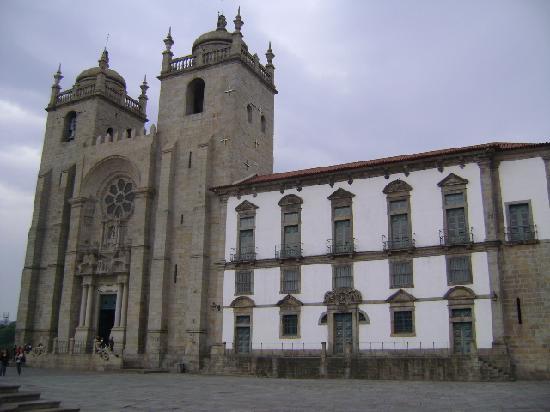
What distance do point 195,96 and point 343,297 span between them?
A: 2008cm

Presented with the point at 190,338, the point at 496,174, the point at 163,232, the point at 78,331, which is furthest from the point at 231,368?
the point at 496,174

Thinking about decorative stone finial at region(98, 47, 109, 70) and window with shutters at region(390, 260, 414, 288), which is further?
decorative stone finial at region(98, 47, 109, 70)

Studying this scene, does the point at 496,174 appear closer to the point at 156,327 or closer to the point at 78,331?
the point at 156,327

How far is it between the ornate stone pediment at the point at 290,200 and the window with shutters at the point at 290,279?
12.5 feet

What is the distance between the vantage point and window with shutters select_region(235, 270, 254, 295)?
106 feet

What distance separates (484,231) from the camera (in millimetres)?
26594

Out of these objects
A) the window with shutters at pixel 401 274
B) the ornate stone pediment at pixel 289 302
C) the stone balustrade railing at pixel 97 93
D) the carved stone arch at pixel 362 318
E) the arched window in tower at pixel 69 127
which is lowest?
the carved stone arch at pixel 362 318

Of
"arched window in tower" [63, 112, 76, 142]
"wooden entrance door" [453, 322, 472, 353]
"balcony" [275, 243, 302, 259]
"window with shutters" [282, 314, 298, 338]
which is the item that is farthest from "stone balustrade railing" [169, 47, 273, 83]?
"wooden entrance door" [453, 322, 472, 353]

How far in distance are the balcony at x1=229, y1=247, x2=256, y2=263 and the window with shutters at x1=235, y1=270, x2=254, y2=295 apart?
69cm

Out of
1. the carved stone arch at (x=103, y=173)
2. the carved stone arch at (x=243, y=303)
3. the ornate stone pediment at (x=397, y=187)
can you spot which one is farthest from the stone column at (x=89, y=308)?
the ornate stone pediment at (x=397, y=187)

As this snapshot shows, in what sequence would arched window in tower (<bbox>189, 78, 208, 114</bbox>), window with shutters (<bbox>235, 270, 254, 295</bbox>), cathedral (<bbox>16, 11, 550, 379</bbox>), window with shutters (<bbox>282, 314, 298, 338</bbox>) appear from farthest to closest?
arched window in tower (<bbox>189, 78, 208, 114</bbox>) → window with shutters (<bbox>235, 270, 254, 295</bbox>) → window with shutters (<bbox>282, 314, 298, 338</bbox>) → cathedral (<bbox>16, 11, 550, 379</bbox>)

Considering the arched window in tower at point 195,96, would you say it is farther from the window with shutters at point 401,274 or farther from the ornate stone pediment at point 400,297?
the ornate stone pediment at point 400,297

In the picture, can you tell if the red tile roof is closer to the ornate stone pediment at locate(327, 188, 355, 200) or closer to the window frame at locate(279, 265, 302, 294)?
the ornate stone pediment at locate(327, 188, 355, 200)

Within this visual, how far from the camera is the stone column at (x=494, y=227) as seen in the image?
25281 millimetres
